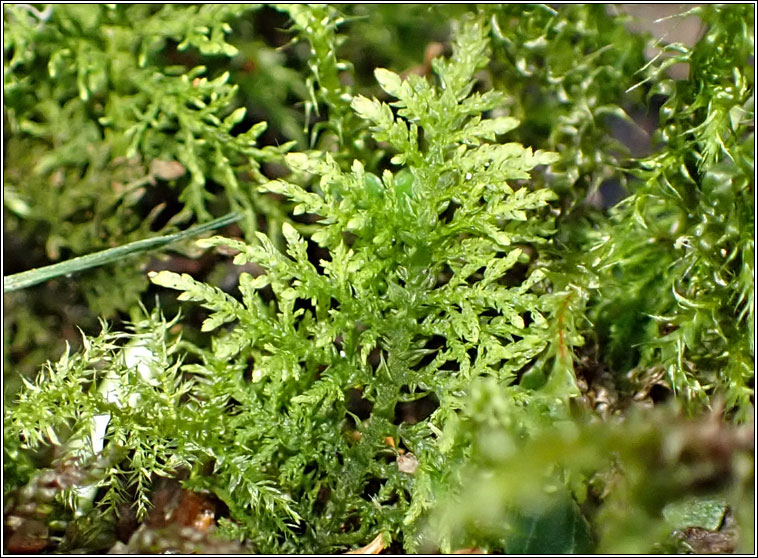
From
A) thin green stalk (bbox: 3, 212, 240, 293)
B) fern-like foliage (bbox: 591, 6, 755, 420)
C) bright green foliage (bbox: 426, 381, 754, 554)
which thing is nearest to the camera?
bright green foliage (bbox: 426, 381, 754, 554)

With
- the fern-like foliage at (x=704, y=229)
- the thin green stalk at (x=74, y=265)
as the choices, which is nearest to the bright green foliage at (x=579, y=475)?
the fern-like foliage at (x=704, y=229)

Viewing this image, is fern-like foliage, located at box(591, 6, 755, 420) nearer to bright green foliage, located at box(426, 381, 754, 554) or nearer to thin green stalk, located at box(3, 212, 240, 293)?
bright green foliage, located at box(426, 381, 754, 554)

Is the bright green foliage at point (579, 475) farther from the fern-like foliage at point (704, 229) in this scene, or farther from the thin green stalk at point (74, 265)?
the thin green stalk at point (74, 265)

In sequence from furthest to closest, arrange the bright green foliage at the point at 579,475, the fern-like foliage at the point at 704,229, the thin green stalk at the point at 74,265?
1. the thin green stalk at the point at 74,265
2. the fern-like foliage at the point at 704,229
3. the bright green foliage at the point at 579,475

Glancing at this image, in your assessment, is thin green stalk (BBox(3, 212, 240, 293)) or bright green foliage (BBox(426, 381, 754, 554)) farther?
thin green stalk (BBox(3, 212, 240, 293))

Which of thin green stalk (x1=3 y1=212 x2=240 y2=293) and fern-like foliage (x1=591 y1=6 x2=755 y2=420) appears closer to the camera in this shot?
fern-like foliage (x1=591 y1=6 x2=755 y2=420)

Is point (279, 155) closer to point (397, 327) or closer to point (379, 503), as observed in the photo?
point (397, 327)

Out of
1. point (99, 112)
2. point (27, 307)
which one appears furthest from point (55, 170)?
point (27, 307)

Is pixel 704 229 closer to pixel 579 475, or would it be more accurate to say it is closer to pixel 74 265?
pixel 579 475

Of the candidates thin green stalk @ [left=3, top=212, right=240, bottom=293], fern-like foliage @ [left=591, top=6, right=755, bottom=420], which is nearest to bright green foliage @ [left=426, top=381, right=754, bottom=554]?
fern-like foliage @ [left=591, top=6, right=755, bottom=420]

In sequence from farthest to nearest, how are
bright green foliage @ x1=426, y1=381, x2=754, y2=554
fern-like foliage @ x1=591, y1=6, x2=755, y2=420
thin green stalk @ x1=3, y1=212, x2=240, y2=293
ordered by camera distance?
thin green stalk @ x1=3, y1=212, x2=240, y2=293 < fern-like foliage @ x1=591, y1=6, x2=755, y2=420 < bright green foliage @ x1=426, y1=381, x2=754, y2=554

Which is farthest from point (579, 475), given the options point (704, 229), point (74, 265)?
point (74, 265)
